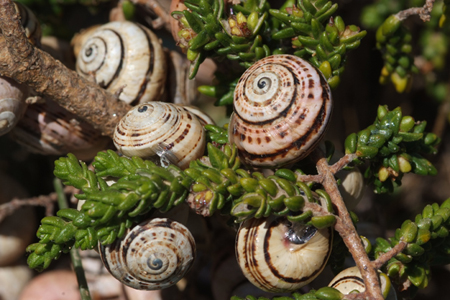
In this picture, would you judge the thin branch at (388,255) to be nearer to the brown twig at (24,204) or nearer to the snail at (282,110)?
the snail at (282,110)

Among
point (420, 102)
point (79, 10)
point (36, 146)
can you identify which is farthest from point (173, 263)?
point (420, 102)

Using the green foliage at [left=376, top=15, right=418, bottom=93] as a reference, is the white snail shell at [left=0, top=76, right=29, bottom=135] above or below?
below

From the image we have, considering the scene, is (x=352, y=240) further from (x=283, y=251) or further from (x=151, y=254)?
(x=151, y=254)

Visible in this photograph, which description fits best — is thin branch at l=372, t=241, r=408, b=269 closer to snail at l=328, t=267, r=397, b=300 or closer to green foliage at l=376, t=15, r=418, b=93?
snail at l=328, t=267, r=397, b=300

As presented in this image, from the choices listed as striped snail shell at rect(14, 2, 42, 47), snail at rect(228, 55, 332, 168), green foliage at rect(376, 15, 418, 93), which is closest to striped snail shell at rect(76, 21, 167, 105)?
striped snail shell at rect(14, 2, 42, 47)

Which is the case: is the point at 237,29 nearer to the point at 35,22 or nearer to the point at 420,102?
the point at 35,22

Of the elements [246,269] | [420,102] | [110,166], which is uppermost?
[110,166]
